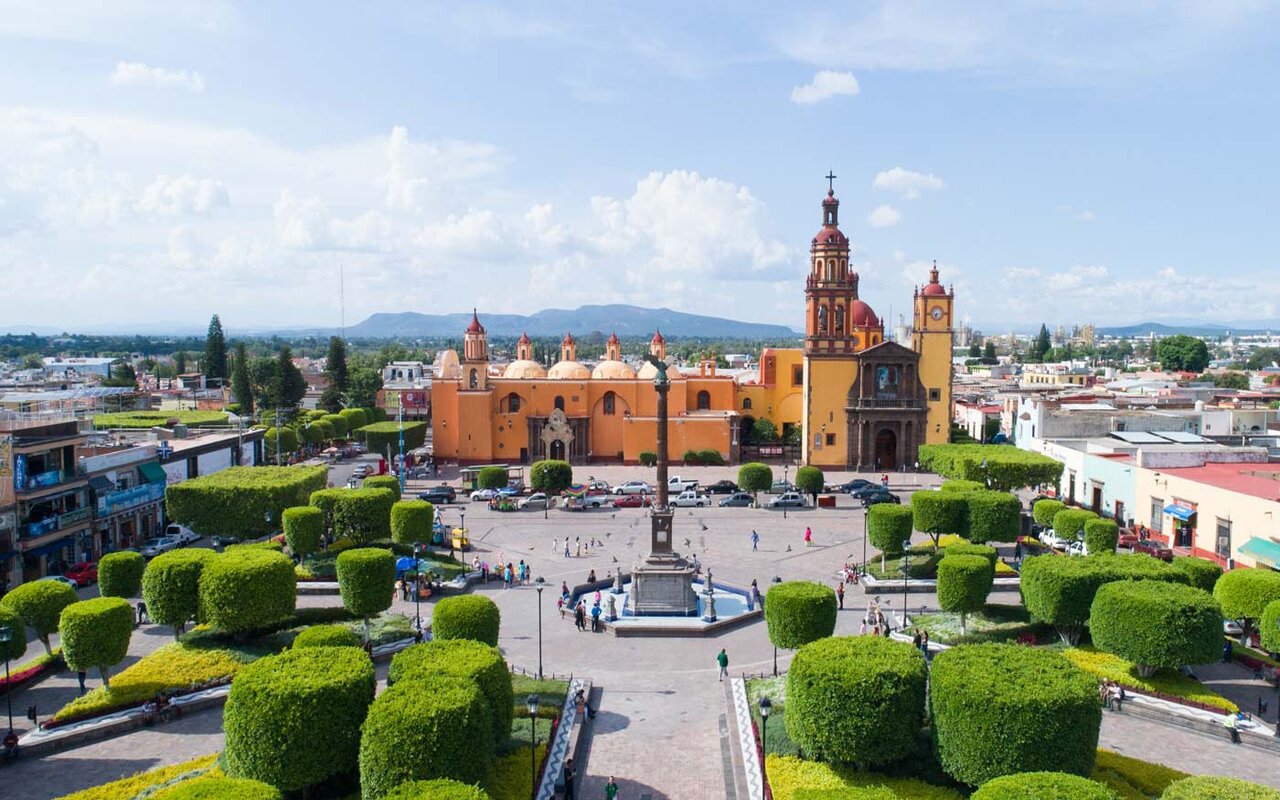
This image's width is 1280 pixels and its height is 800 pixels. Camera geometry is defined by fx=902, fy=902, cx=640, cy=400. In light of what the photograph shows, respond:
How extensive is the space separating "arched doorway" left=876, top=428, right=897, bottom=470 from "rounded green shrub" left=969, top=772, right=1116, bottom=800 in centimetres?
4356

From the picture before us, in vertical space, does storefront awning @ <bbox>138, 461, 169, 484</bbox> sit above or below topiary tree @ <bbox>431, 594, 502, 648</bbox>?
above

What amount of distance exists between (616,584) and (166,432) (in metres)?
27.5

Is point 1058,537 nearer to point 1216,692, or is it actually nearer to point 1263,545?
point 1263,545

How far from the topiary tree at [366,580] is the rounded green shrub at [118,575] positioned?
617cm

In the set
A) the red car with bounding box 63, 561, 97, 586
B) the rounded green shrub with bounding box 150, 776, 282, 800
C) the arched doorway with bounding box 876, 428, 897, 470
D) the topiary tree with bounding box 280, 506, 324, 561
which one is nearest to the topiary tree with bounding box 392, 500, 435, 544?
the topiary tree with bounding box 280, 506, 324, 561

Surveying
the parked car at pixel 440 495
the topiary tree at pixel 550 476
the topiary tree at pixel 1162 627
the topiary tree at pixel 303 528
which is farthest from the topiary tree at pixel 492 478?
the topiary tree at pixel 1162 627

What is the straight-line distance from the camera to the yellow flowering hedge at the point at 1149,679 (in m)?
19.8

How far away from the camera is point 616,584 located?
30.2 m

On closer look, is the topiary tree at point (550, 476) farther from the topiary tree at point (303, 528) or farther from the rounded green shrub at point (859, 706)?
the rounded green shrub at point (859, 706)

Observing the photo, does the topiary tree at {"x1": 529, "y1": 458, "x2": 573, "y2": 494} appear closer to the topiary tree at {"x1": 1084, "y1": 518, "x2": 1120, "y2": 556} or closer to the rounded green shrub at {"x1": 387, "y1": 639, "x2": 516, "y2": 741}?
the topiary tree at {"x1": 1084, "y1": 518, "x2": 1120, "y2": 556}

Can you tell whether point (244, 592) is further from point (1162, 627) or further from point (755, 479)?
point (755, 479)

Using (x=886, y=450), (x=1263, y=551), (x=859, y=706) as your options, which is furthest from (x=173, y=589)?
(x=886, y=450)

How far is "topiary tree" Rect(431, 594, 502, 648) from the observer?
2017 cm

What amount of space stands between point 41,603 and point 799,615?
18.1 meters
